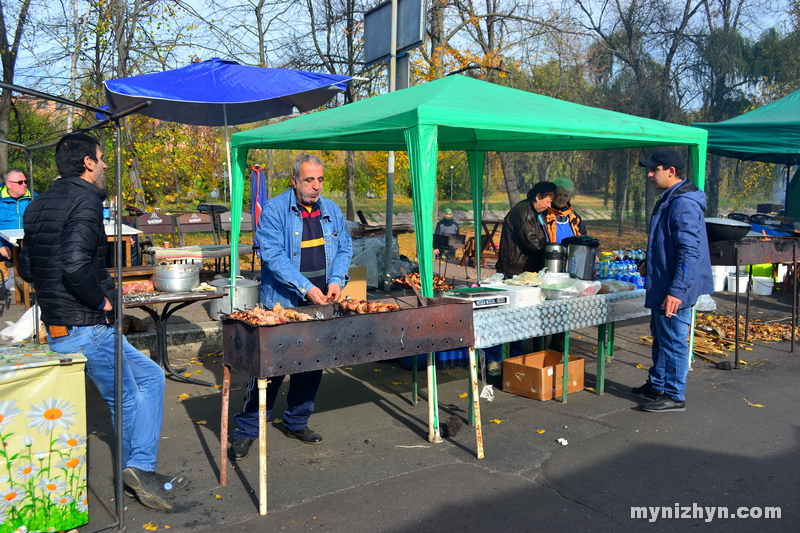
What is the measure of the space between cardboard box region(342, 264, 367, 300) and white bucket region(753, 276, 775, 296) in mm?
6875

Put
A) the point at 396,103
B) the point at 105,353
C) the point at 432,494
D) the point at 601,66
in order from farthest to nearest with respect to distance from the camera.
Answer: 1. the point at 601,66
2. the point at 396,103
3. the point at 432,494
4. the point at 105,353

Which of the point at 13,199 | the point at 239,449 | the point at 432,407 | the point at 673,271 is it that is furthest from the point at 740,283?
the point at 13,199

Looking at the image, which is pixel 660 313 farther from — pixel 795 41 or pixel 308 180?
pixel 795 41

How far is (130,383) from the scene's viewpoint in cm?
342

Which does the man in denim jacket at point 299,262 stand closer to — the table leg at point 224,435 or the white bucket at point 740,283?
the table leg at point 224,435

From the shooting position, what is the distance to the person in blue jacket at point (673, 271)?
491 cm

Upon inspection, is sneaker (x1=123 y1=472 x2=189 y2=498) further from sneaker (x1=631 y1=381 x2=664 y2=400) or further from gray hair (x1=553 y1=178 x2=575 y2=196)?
gray hair (x1=553 y1=178 x2=575 y2=196)

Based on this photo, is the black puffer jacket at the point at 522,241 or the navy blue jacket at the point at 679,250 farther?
the black puffer jacket at the point at 522,241

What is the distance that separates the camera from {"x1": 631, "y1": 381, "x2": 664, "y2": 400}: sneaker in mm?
5307

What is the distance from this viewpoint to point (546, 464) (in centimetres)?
416

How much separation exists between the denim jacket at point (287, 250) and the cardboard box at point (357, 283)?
3893mm

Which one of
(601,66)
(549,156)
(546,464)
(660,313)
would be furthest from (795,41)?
(546,464)

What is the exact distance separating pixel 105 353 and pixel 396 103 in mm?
2885

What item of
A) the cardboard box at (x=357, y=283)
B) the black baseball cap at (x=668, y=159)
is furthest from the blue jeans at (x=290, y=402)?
the cardboard box at (x=357, y=283)
